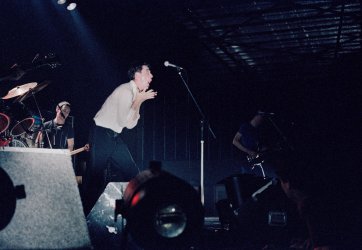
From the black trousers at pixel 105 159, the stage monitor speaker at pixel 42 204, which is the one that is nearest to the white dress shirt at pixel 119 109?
the black trousers at pixel 105 159

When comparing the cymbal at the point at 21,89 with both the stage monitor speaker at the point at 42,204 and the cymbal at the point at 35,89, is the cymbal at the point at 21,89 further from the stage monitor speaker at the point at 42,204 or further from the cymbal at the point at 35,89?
the stage monitor speaker at the point at 42,204

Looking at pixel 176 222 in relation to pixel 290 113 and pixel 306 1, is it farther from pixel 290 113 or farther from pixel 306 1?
pixel 290 113

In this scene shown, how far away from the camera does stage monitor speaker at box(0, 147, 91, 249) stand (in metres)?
1.79

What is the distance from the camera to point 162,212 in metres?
1.88

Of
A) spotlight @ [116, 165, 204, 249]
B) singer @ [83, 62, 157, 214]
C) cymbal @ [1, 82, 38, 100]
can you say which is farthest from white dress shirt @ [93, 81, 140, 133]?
cymbal @ [1, 82, 38, 100]

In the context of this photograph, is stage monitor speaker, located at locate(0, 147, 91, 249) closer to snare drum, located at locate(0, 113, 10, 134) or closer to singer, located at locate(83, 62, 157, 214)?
singer, located at locate(83, 62, 157, 214)

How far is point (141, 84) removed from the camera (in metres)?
4.68

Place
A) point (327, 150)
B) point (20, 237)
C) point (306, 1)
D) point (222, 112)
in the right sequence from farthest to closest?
point (222, 112)
point (327, 150)
point (306, 1)
point (20, 237)

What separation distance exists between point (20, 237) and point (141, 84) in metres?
3.08

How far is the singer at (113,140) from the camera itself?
4.46 meters

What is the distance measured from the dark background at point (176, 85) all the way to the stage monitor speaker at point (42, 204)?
4.70 meters

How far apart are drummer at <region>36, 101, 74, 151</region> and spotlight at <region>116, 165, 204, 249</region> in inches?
236

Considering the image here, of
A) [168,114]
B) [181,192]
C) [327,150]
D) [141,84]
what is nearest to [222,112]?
[168,114]

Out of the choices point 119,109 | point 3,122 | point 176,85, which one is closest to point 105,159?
point 119,109
